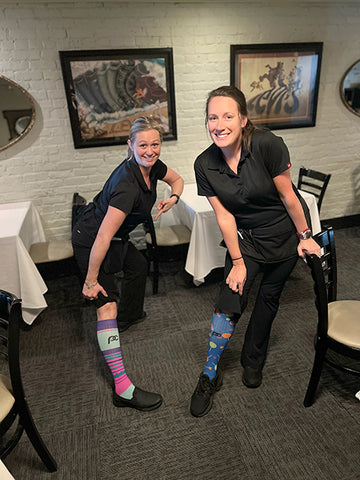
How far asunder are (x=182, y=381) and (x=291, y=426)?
607 mm

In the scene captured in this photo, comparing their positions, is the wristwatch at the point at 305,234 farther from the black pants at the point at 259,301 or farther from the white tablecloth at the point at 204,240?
the white tablecloth at the point at 204,240

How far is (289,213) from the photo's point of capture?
1571 mm

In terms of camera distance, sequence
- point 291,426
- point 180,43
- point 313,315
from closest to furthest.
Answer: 1. point 291,426
2. point 313,315
3. point 180,43

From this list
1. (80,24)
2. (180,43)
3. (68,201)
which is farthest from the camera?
(68,201)

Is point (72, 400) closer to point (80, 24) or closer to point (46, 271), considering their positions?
point (46, 271)

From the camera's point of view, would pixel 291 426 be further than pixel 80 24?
No

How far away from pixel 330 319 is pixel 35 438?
135 centimetres

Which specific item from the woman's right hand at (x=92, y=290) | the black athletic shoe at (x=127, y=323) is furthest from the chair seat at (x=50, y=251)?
the woman's right hand at (x=92, y=290)

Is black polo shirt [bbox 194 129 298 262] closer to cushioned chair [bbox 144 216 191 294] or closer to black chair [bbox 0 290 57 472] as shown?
black chair [bbox 0 290 57 472]

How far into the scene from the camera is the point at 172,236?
9.59ft

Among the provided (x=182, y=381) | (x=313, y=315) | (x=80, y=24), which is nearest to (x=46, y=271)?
(x=182, y=381)

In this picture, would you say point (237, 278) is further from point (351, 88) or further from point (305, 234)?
point (351, 88)

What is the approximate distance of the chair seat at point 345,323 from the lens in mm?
1495

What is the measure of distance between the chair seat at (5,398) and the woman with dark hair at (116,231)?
463mm
